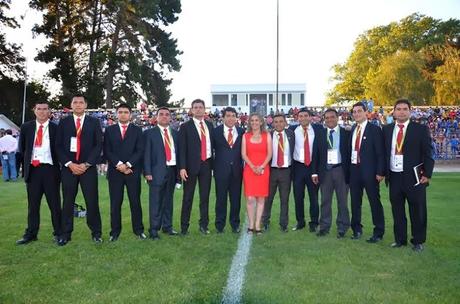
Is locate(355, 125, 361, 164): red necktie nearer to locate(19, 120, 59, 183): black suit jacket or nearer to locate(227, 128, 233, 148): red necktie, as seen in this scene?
locate(227, 128, 233, 148): red necktie

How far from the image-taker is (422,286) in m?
4.80

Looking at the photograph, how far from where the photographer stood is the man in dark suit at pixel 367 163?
680 centimetres

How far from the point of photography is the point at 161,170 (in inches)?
287

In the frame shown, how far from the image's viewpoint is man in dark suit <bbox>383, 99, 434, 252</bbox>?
21.1 ft

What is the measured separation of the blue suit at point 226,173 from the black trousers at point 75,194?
6.08ft

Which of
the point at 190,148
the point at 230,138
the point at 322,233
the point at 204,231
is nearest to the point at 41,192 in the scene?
the point at 190,148

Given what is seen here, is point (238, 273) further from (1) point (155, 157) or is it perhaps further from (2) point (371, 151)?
(2) point (371, 151)

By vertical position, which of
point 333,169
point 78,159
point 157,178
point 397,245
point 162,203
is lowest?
point 397,245

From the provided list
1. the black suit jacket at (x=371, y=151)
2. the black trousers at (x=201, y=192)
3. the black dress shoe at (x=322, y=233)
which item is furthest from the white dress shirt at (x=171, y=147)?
the black suit jacket at (x=371, y=151)

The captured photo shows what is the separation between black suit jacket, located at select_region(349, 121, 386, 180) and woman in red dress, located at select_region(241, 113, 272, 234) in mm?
1380

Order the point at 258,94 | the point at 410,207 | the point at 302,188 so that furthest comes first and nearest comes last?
the point at 258,94 < the point at 302,188 < the point at 410,207

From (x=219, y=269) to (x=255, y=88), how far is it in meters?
48.1

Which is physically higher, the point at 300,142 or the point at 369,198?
the point at 300,142

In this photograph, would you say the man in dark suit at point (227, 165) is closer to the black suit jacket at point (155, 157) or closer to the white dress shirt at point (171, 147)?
the white dress shirt at point (171, 147)
